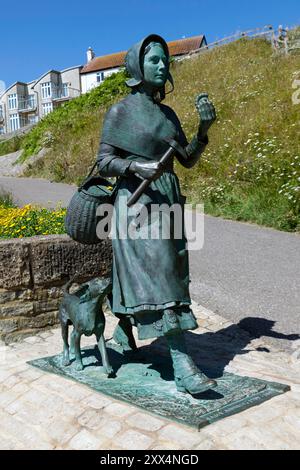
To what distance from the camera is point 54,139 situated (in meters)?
20.4

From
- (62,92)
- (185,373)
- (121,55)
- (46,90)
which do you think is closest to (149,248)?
(185,373)

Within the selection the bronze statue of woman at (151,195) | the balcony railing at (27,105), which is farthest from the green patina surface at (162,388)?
the balcony railing at (27,105)

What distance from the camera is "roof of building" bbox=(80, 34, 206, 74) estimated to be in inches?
1569

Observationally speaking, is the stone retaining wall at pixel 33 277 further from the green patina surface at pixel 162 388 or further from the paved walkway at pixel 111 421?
the green patina surface at pixel 162 388

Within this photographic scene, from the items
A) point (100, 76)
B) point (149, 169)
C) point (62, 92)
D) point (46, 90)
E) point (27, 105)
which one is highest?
point (46, 90)

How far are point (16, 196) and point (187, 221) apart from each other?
5469 millimetres

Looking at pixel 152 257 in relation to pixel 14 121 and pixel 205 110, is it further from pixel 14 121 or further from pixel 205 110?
pixel 14 121

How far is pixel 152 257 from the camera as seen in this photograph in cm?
329

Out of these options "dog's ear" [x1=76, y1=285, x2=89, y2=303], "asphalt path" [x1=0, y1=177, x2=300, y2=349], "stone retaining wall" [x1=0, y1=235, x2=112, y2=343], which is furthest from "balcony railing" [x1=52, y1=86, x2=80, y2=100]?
"dog's ear" [x1=76, y1=285, x2=89, y2=303]

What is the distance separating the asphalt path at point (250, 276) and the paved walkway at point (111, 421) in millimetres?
1340

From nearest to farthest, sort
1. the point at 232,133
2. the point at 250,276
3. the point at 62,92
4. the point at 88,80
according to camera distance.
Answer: the point at 250,276, the point at 232,133, the point at 88,80, the point at 62,92

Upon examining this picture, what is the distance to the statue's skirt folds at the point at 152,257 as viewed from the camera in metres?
3.27

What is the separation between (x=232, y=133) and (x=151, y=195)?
33.9 ft

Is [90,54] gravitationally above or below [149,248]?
above
